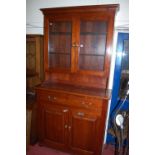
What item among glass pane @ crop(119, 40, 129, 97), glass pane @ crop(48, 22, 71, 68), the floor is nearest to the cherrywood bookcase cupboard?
glass pane @ crop(48, 22, 71, 68)

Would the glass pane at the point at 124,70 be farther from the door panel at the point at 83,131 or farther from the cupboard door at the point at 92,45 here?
the door panel at the point at 83,131

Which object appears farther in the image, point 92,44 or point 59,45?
point 59,45

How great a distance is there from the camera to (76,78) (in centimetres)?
211

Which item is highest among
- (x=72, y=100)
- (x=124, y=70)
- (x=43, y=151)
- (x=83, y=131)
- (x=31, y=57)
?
(x=31, y=57)

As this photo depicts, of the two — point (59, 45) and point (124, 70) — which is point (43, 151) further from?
point (124, 70)

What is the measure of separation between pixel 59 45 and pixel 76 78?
55cm

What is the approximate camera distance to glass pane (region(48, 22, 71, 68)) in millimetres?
2076

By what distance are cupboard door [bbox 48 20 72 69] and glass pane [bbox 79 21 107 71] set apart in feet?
0.66

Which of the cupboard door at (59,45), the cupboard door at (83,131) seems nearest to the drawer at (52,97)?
the cupboard door at (83,131)

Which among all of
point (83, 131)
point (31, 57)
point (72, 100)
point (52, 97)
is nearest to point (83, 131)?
point (83, 131)

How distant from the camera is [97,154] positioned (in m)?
1.84
